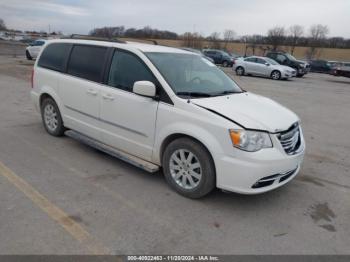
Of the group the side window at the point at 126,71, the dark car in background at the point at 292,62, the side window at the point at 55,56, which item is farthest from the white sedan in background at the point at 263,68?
the side window at the point at 126,71

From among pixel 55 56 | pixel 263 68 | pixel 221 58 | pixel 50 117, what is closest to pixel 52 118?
pixel 50 117

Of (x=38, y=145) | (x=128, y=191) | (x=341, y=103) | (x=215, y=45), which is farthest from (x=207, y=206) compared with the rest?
(x=215, y=45)

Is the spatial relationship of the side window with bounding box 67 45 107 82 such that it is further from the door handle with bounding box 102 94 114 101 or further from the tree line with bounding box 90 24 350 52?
the tree line with bounding box 90 24 350 52

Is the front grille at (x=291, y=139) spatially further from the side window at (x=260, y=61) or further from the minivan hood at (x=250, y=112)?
the side window at (x=260, y=61)

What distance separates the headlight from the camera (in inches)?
138

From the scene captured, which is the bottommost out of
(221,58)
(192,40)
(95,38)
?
(221,58)

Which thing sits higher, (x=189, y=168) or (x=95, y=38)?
(x=95, y=38)

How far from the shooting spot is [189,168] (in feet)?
12.9

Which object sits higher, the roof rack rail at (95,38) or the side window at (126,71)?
the roof rack rail at (95,38)

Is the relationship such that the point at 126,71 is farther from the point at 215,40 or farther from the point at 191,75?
the point at 215,40

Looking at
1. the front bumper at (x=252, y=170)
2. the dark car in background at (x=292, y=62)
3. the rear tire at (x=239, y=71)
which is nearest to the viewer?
the front bumper at (x=252, y=170)

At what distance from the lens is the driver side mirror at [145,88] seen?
3996 mm

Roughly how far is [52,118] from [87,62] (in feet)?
4.88

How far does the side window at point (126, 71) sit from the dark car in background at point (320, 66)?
35345 mm
